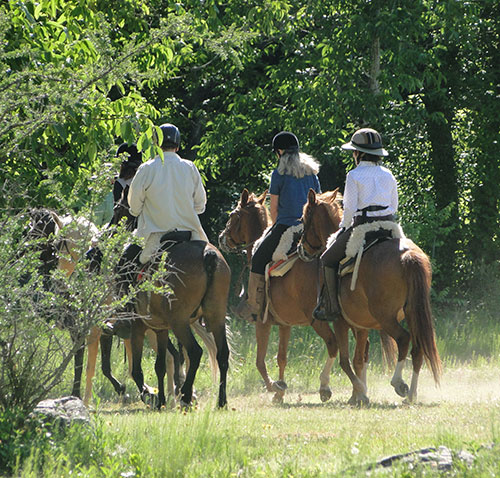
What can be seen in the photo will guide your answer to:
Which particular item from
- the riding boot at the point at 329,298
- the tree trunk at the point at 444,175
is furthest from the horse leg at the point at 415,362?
the tree trunk at the point at 444,175

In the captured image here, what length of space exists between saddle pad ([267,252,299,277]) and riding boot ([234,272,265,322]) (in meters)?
0.24

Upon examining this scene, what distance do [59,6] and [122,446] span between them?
6.31m

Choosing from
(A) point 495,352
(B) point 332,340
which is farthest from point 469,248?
(B) point 332,340

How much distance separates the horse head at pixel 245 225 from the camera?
524 inches

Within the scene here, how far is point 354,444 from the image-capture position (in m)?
7.34

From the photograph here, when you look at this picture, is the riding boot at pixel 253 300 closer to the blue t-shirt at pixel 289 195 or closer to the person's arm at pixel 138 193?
the blue t-shirt at pixel 289 195

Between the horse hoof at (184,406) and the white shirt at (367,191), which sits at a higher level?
the white shirt at (367,191)

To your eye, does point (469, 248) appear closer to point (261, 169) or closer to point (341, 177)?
point (341, 177)

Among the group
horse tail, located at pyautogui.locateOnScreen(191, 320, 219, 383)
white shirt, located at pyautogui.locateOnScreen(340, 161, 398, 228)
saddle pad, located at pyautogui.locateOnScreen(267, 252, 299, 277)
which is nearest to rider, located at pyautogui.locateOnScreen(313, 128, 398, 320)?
white shirt, located at pyautogui.locateOnScreen(340, 161, 398, 228)

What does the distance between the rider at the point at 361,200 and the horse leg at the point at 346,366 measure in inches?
12.1

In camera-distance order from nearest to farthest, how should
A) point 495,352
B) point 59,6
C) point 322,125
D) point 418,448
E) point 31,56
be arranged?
point 418,448
point 31,56
point 59,6
point 495,352
point 322,125

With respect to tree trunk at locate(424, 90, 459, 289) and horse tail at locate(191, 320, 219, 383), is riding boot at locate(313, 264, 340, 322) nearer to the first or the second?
horse tail at locate(191, 320, 219, 383)

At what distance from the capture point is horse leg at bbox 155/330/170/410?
36.0ft

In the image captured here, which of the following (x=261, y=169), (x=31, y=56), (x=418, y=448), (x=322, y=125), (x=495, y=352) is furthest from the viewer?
(x=261, y=169)
